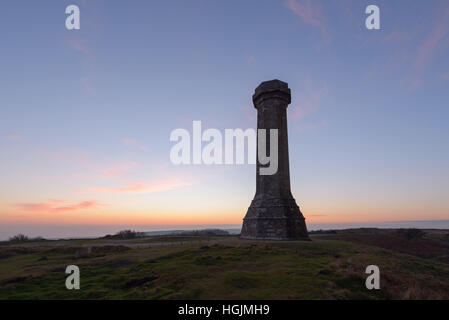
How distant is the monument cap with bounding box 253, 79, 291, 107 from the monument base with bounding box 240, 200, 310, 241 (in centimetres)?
1280

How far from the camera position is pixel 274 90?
90.2ft

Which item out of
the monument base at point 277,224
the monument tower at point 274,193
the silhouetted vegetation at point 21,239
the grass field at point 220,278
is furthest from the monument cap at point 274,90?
the silhouetted vegetation at point 21,239

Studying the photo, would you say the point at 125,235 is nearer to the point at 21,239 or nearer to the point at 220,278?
the point at 21,239

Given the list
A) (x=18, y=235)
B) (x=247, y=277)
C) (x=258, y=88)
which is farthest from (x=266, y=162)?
(x=18, y=235)

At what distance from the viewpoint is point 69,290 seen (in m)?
10.9

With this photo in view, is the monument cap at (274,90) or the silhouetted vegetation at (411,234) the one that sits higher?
the monument cap at (274,90)

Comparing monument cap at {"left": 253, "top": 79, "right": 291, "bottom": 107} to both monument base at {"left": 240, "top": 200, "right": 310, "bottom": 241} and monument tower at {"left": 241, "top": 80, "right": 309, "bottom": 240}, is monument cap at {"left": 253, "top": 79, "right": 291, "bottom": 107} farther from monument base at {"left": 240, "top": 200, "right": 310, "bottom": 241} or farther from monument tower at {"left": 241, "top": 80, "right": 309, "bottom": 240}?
monument base at {"left": 240, "top": 200, "right": 310, "bottom": 241}

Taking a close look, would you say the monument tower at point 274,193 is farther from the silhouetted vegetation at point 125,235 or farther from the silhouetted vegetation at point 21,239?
the silhouetted vegetation at point 21,239

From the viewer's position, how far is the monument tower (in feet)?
78.0

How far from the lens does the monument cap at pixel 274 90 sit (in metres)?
27.6

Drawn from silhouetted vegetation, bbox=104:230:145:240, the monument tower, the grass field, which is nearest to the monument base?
the monument tower
